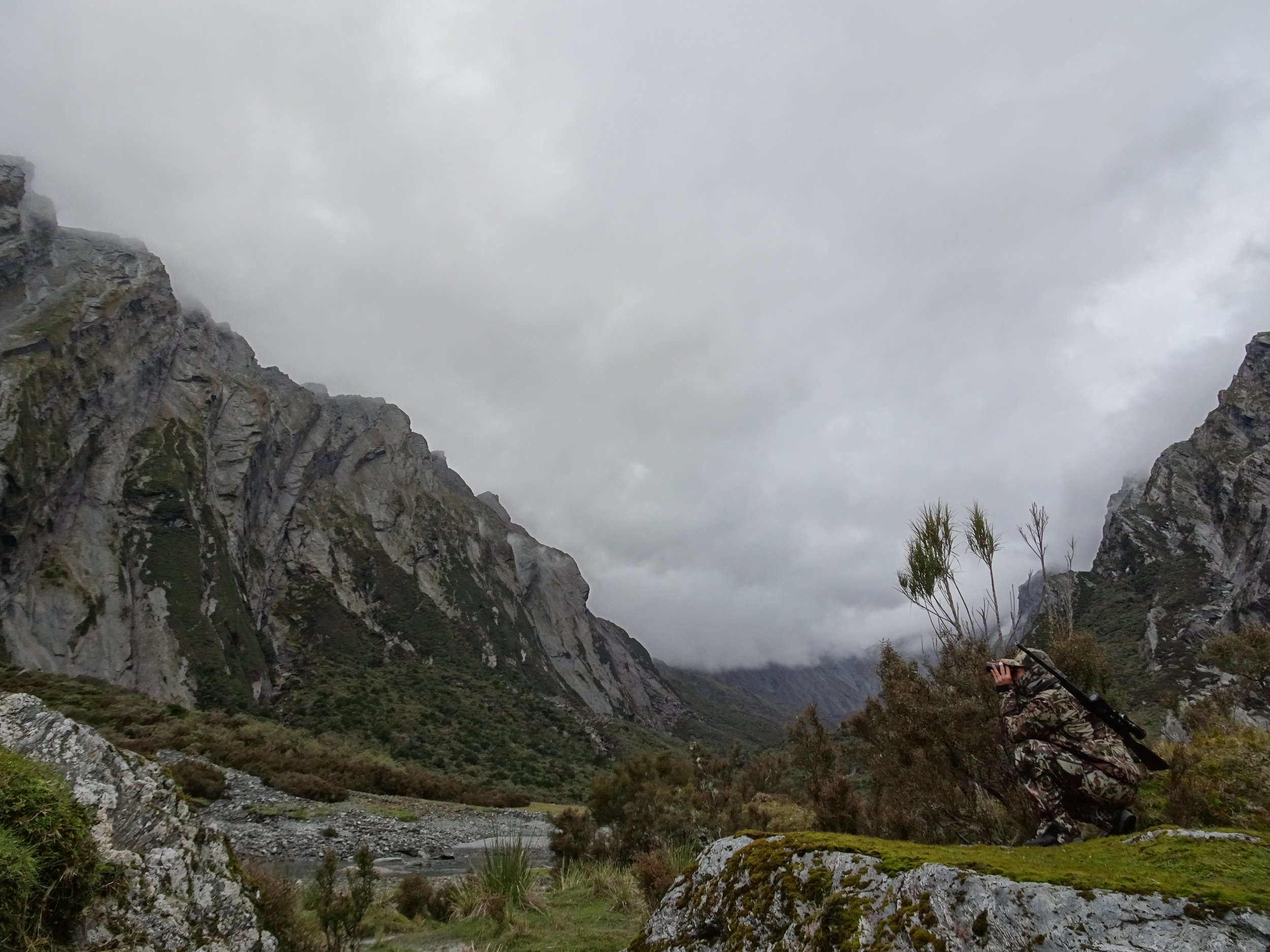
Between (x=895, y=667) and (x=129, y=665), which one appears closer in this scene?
(x=895, y=667)

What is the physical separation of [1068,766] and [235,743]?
135 ft

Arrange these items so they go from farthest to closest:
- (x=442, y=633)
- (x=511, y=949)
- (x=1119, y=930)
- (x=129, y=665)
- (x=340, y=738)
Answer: (x=442, y=633) → (x=129, y=665) → (x=340, y=738) → (x=511, y=949) → (x=1119, y=930)

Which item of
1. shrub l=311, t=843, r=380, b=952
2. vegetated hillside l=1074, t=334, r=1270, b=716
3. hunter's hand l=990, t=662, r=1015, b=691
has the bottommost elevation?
shrub l=311, t=843, r=380, b=952

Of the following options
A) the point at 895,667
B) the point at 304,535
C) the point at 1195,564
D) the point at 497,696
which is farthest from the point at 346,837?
the point at 304,535

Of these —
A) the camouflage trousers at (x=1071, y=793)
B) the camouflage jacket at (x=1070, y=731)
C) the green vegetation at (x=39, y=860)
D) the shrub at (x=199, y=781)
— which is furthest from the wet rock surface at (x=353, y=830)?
the camouflage trousers at (x=1071, y=793)

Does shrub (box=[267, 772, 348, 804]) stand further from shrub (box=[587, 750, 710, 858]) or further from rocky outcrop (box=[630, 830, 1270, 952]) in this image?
rocky outcrop (box=[630, 830, 1270, 952])

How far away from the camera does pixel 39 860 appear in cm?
358

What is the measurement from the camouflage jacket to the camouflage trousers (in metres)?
0.05

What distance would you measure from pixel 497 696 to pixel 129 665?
46.3 metres

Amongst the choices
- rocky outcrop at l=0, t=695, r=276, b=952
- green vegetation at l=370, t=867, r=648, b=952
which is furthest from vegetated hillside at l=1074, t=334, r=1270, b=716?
rocky outcrop at l=0, t=695, r=276, b=952

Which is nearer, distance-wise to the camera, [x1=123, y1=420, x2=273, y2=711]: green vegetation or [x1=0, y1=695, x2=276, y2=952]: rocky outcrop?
[x1=0, y1=695, x2=276, y2=952]: rocky outcrop

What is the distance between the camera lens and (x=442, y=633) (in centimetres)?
11906

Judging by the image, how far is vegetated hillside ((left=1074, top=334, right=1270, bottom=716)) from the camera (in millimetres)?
51531

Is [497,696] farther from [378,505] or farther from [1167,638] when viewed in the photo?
[1167,638]
